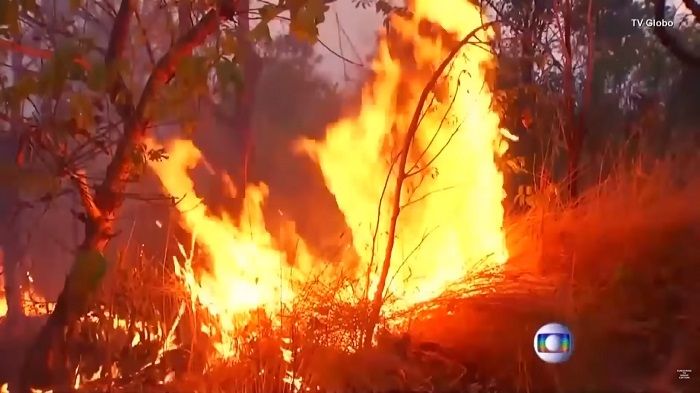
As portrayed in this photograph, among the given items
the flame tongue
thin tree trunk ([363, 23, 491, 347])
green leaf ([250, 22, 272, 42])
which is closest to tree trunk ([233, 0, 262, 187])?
the flame tongue

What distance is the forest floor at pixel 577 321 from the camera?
2.68 meters

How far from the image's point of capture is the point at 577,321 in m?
2.78

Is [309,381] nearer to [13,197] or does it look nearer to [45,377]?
[45,377]

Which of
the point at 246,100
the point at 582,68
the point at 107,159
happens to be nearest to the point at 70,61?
the point at 107,159

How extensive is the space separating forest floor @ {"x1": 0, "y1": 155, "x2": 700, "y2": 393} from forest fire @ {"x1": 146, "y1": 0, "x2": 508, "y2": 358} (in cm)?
29

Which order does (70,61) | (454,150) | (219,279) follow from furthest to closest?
1. (454,150)
2. (219,279)
3. (70,61)

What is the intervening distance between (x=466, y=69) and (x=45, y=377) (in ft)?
6.85

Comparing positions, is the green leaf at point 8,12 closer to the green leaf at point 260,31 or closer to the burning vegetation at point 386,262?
the burning vegetation at point 386,262

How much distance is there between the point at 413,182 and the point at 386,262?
0.70 meters

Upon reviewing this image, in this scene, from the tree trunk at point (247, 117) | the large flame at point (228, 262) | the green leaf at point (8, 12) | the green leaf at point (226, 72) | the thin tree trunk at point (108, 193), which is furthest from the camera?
the tree trunk at point (247, 117)

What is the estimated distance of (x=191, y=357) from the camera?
288 cm

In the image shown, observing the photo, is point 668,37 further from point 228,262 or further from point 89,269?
point 89,269

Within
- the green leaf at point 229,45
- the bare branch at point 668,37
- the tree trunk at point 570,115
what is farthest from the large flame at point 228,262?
the bare branch at point 668,37

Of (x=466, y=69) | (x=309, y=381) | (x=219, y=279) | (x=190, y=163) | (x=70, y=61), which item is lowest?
(x=309, y=381)
